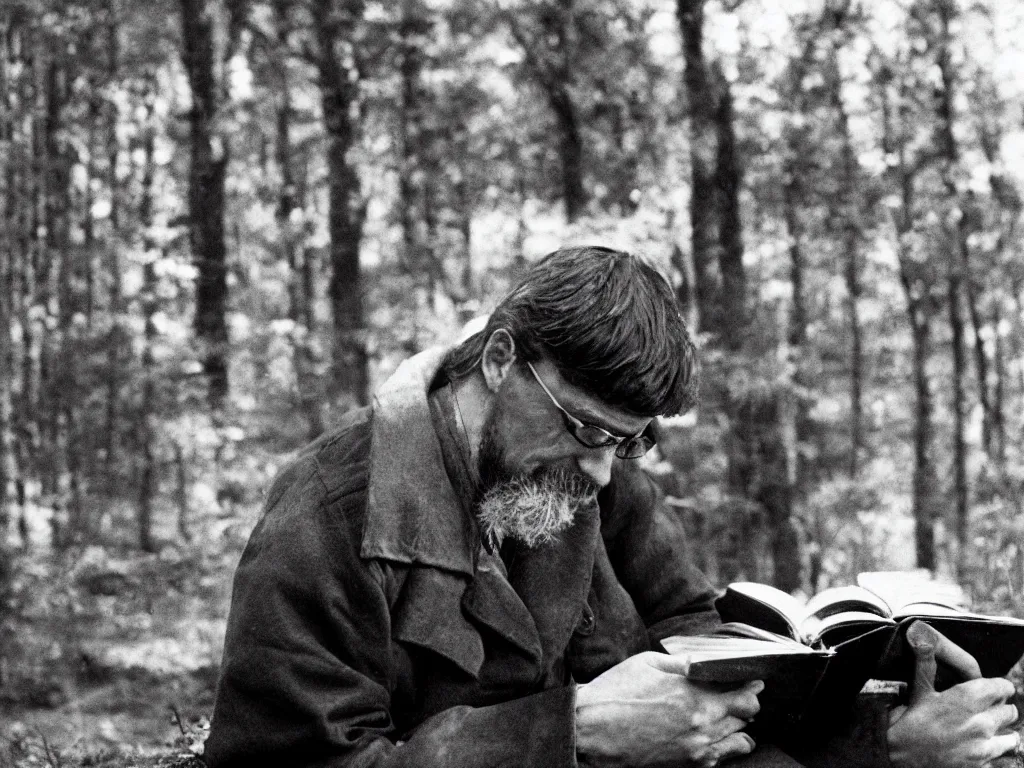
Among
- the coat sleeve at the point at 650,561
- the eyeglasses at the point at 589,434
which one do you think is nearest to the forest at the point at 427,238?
the coat sleeve at the point at 650,561

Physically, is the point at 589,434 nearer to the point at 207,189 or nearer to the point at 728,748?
the point at 728,748

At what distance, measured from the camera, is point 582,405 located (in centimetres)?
267

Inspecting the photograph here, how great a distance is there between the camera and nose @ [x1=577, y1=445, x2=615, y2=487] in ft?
9.06

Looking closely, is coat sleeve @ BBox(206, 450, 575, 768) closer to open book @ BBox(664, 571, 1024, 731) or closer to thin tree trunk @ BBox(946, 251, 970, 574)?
open book @ BBox(664, 571, 1024, 731)

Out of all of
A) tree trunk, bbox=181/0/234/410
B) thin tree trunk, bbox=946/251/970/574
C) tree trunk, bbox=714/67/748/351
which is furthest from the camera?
thin tree trunk, bbox=946/251/970/574

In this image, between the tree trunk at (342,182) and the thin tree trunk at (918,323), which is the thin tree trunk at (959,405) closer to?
the thin tree trunk at (918,323)

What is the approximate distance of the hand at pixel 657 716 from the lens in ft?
7.87

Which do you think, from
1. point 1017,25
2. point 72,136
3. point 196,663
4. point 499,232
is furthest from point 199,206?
point 1017,25

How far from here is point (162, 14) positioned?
11.5 m

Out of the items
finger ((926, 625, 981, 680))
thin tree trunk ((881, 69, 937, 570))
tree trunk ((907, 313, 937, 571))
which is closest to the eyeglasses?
finger ((926, 625, 981, 680))

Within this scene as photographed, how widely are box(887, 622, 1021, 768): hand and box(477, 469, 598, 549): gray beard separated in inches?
34.1

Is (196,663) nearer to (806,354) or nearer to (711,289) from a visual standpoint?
(711,289)

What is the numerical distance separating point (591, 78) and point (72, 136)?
26.6 ft

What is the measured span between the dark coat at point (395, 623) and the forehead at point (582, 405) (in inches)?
11.8
